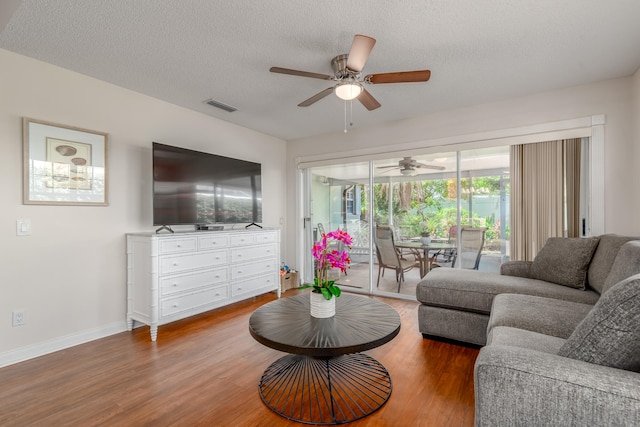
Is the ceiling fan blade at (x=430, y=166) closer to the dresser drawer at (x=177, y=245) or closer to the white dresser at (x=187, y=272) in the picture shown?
the white dresser at (x=187, y=272)

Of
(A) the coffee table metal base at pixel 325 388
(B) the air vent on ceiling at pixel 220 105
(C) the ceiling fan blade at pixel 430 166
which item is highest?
(B) the air vent on ceiling at pixel 220 105

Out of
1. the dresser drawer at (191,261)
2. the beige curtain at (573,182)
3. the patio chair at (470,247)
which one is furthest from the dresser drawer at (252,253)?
the beige curtain at (573,182)

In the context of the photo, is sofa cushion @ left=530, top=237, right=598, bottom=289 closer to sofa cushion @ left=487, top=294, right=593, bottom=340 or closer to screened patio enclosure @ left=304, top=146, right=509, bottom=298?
sofa cushion @ left=487, top=294, right=593, bottom=340

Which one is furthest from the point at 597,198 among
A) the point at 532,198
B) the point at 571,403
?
the point at 571,403

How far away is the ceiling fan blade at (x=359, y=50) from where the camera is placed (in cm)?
181

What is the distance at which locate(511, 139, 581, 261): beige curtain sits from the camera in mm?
3111

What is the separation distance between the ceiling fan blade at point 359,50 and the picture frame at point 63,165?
2.46 metres

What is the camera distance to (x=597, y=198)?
295cm

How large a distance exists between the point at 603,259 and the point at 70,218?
4.40 metres

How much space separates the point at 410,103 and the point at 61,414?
3.93 m

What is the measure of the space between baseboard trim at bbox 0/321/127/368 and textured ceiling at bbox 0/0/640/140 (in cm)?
237

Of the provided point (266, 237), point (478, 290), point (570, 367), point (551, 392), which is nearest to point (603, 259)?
point (478, 290)

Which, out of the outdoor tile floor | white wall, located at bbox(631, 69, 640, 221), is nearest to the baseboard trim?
the outdoor tile floor

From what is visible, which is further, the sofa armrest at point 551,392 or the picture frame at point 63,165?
the picture frame at point 63,165
